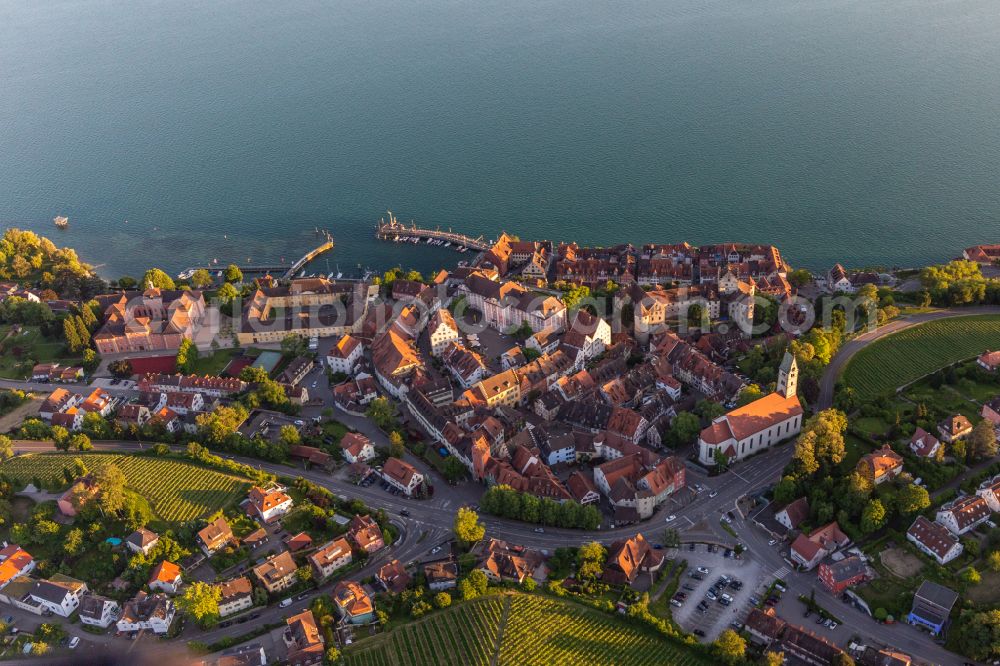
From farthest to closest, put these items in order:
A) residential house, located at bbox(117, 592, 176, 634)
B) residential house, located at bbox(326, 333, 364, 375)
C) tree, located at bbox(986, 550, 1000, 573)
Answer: residential house, located at bbox(326, 333, 364, 375) < residential house, located at bbox(117, 592, 176, 634) < tree, located at bbox(986, 550, 1000, 573)

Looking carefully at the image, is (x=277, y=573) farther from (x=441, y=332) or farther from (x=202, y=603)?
(x=441, y=332)

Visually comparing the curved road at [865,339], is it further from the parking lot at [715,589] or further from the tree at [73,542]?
the tree at [73,542]

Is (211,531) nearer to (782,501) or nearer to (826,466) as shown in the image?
(782,501)

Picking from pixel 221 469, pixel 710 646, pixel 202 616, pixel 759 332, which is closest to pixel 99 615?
pixel 202 616

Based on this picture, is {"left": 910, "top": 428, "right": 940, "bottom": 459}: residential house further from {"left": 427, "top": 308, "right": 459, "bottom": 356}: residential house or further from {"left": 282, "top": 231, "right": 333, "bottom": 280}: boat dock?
{"left": 282, "top": 231, "right": 333, "bottom": 280}: boat dock

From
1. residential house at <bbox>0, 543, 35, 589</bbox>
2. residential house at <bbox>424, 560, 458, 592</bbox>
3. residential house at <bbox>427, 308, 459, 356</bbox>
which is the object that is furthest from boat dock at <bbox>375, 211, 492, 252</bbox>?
residential house at <bbox>0, 543, 35, 589</bbox>

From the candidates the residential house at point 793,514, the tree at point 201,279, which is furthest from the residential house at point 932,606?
the tree at point 201,279
